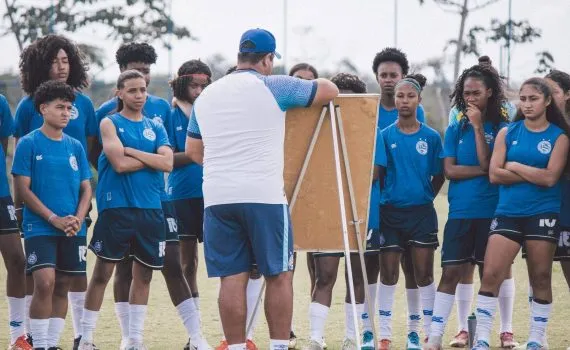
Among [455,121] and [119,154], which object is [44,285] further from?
[455,121]

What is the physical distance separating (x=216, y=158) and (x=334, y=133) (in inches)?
39.7

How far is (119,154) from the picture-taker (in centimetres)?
823

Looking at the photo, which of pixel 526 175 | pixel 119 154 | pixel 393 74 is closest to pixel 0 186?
pixel 119 154

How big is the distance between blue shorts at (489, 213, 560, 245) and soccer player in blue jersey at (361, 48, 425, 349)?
40.6 inches

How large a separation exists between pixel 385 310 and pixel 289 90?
8.42 ft

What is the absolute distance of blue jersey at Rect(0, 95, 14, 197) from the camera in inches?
339

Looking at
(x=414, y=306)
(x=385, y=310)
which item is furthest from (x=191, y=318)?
(x=414, y=306)

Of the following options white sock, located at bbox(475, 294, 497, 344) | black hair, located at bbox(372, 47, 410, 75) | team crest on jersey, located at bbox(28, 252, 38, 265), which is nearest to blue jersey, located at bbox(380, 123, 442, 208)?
black hair, located at bbox(372, 47, 410, 75)

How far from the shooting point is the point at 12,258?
8.62m

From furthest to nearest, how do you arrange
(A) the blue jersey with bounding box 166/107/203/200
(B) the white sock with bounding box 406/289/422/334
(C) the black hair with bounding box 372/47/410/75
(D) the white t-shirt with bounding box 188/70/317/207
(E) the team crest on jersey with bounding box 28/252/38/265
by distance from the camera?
1. (C) the black hair with bounding box 372/47/410/75
2. (A) the blue jersey with bounding box 166/107/203/200
3. (B) the white sock with bounding box 406/289/422/334
4. (E) the team crest on jersey with bounding box 28/252/38/265
5. (D) the white t-shirt with bounding box 188/70/317/207

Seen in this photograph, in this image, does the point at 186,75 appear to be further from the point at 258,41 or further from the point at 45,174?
the point at 258,41

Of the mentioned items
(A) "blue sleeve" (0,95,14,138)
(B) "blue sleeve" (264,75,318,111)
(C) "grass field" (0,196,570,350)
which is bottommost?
(C) "grass field" (0,196,570,350)

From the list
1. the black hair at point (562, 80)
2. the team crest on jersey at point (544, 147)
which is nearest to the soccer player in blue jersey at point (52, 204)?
the team crest on jersey at point (544, 147)

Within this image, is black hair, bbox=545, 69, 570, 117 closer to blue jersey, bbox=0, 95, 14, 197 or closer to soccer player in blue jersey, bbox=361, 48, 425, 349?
soccer player in blue jersey, bbox=361, 48, 425, 349
